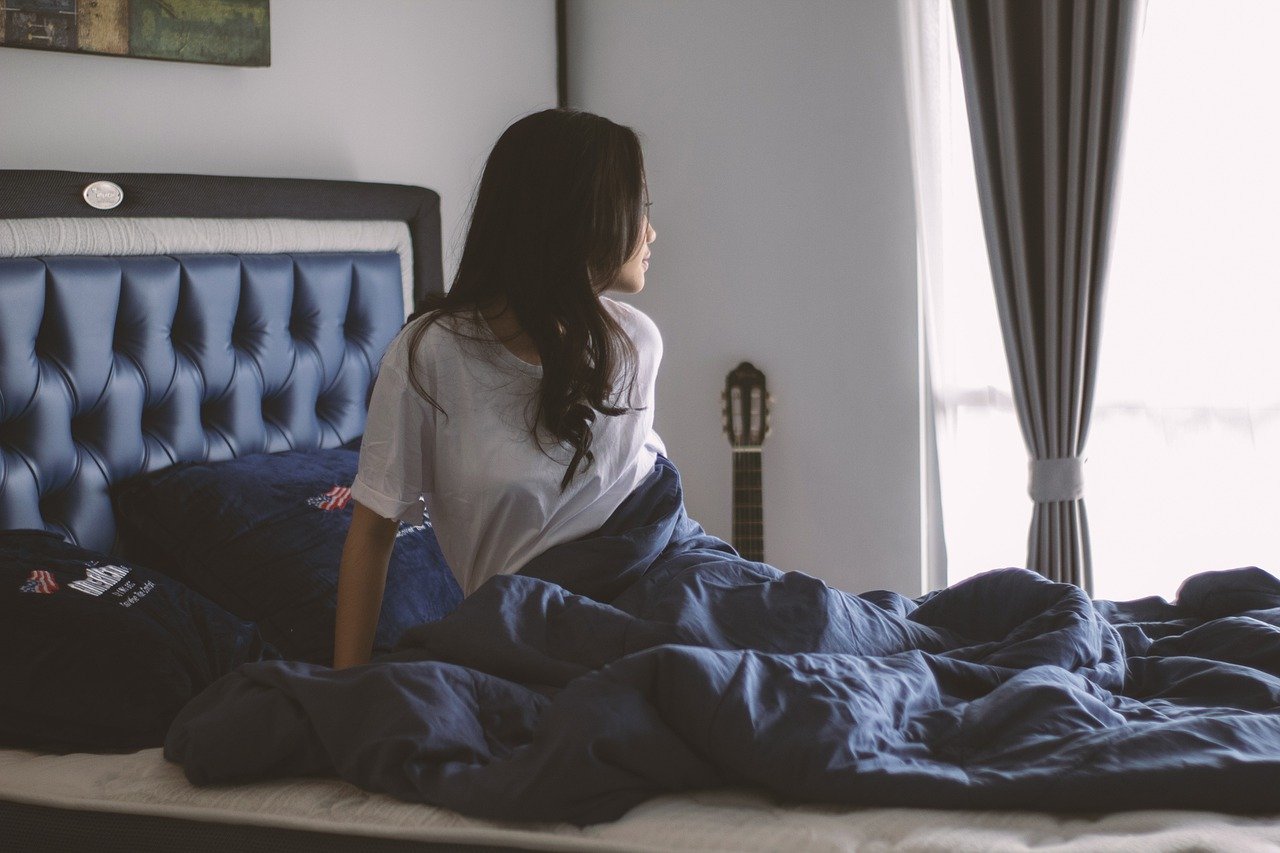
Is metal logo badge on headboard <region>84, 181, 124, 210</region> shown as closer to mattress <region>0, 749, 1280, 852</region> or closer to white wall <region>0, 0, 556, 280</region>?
white wall <region>0, 0, 556, 280</region>

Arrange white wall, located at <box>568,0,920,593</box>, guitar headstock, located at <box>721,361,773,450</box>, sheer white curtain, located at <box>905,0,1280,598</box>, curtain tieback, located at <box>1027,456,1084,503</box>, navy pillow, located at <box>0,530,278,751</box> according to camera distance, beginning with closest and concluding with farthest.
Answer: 1. navy pillow, located at <box>0,530,278,751</box>
2. sheer white curtain, located at <box>905,0,1280,598</box>
3. curtain tieback, located at <box>1027,456,1084,503</box>
4. white wall, located at <box>568,0,920,593</box>
5. guitar headstock, located at <box>721,361,773,450</box>

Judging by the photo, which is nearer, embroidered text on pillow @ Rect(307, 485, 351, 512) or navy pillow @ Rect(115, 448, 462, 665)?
navy pillow @ Rect(115, 448, 462, 665)

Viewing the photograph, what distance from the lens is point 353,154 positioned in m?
2.71

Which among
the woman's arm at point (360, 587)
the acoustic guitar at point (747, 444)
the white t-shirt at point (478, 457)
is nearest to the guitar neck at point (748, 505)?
the acoustic guitar at point (747, 444)

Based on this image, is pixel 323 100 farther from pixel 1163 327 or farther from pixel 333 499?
pixel 1163 327

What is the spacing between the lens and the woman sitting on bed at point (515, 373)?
1654 mm

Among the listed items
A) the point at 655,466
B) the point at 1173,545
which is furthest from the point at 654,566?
the point at 1173,545

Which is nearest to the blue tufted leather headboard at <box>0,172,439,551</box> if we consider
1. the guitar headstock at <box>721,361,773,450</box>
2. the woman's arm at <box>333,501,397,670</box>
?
the woman's arm at <box>333,501,397,670</box>

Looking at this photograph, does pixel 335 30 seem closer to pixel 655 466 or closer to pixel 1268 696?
pixel 655 466

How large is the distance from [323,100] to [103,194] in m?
0.70

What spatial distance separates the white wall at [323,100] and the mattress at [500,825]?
3.64ft

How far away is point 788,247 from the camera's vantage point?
337 centimetres

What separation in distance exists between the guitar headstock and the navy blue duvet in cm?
177

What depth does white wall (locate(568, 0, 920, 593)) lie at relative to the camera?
10.7 ft
